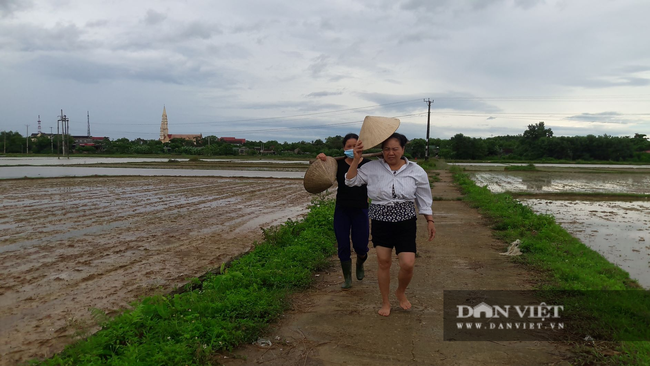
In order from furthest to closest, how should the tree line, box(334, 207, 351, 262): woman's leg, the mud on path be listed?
the tree line
box(334, 207, 351, 262): woman's leg
the mud on path

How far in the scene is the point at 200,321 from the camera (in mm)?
3600

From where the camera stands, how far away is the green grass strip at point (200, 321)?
3057 mm

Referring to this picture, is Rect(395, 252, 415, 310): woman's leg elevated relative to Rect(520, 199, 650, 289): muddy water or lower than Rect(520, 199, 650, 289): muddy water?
elevated

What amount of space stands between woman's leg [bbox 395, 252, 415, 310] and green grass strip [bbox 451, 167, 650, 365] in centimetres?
131

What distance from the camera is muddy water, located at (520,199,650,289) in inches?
268

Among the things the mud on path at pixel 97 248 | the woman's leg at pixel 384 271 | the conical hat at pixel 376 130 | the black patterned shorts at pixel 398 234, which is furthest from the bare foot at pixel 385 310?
the mud on path at pixel 97 248

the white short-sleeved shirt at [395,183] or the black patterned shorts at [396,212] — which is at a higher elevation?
the white short-sleeved shirt at [395,183]

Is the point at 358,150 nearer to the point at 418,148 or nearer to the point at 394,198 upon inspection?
the point at 394,198

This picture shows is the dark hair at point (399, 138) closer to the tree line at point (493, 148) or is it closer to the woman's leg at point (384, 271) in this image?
the woman's leg at point (384, 271)

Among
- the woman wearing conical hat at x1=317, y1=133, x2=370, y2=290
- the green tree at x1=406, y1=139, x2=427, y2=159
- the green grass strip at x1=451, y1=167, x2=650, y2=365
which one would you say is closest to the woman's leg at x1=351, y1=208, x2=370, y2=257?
the woman wearing conical hat at x1=317, y1=133, x2=370, y2=290

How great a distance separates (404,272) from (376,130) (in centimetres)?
125

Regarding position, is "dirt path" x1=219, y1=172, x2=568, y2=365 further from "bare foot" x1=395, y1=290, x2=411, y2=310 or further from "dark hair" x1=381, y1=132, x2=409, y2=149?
"dark hair" x1=381, y1=132, x2=409, y2=149

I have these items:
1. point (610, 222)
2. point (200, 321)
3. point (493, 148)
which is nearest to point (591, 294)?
point (200, 321)

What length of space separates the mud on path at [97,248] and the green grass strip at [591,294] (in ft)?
13.0
